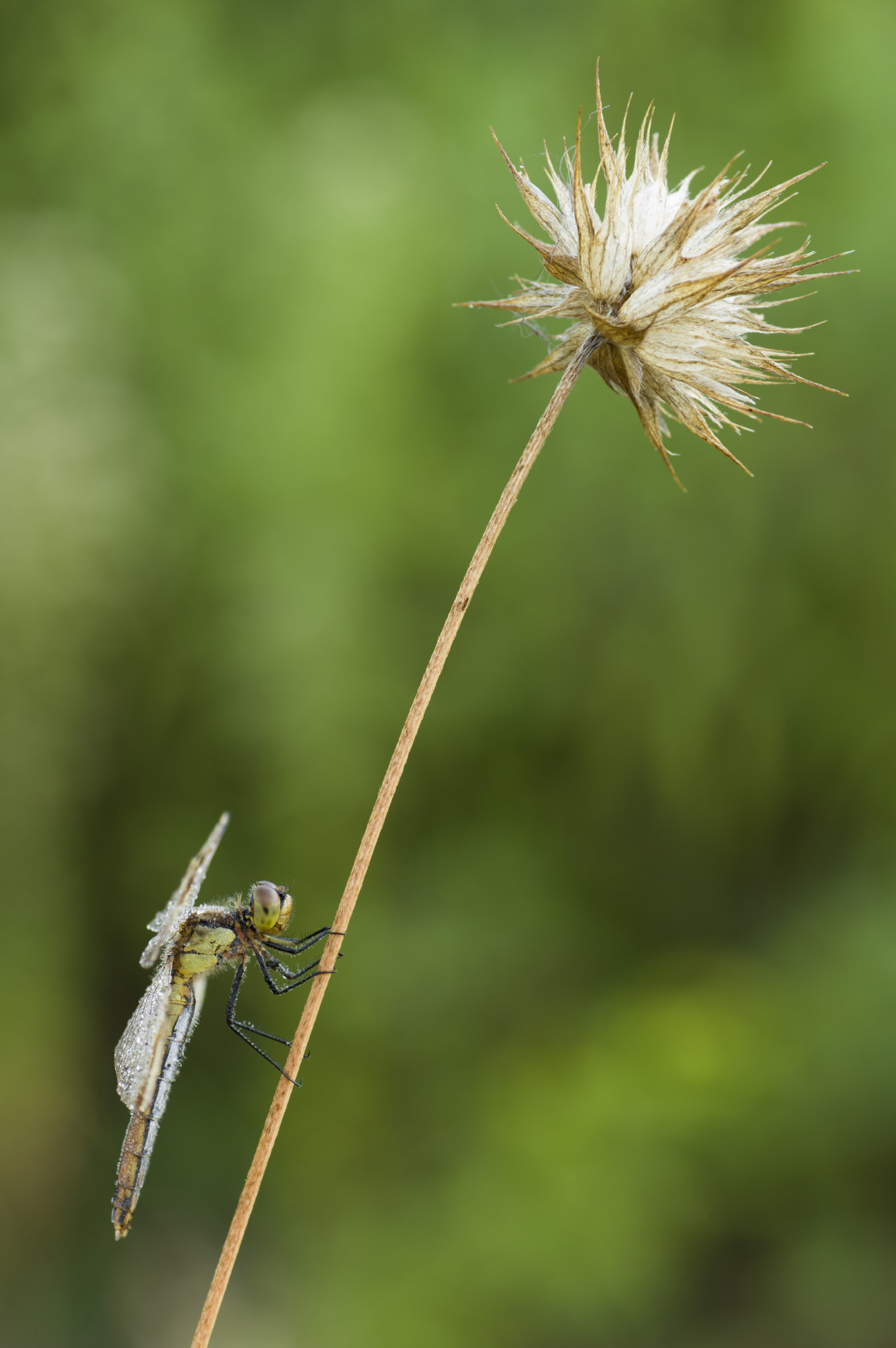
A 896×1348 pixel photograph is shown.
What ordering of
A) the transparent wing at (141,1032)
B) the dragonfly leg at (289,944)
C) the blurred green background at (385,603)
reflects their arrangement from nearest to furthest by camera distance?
the transparent wing at (141,1032) → the dragonfly leg at (289,944) → the blurred green background at (385,603)

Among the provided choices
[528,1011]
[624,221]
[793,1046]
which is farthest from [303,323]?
[624,221]

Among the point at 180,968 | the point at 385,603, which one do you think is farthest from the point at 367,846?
the point at 385,603

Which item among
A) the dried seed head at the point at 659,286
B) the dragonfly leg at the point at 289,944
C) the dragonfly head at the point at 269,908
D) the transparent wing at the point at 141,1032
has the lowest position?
the transparent wing at the point at 141,1032

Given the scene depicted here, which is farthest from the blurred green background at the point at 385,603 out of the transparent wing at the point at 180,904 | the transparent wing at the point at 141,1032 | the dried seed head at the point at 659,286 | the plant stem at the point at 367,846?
the plant stem at the point at 367,846

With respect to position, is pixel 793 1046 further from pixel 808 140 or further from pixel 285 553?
pixel 808 140

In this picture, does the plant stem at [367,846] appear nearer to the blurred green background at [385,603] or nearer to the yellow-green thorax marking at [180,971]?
the yellow-green thorax marking at [180,971]

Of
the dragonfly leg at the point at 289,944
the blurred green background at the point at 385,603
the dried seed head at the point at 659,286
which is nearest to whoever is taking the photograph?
the dried seed head at the point at 659,286

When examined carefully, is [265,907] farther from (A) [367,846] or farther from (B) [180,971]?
(A) [367,846]
